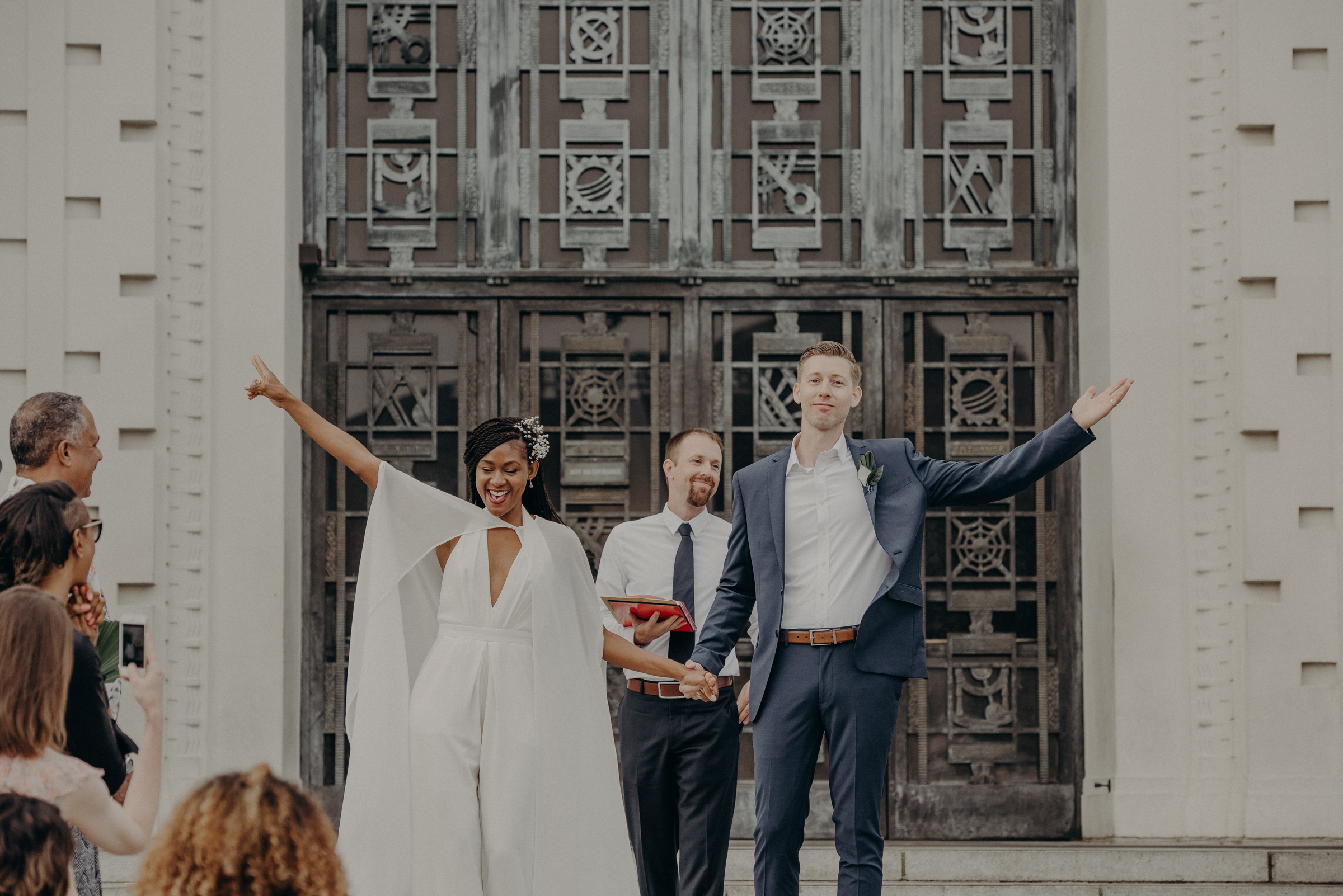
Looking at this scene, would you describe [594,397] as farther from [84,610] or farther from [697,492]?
[84,610]

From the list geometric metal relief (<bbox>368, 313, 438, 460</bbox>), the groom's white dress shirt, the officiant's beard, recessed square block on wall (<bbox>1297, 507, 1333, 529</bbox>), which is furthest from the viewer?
geometric metal relief (<bbox>368, 313, 438, 460</bbox>)

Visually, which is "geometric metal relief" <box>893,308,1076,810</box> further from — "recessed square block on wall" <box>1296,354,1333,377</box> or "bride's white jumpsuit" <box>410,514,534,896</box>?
"bride's white jumpsuit" <box>410,514,534,896</box>

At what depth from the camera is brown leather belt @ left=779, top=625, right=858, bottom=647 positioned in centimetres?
445

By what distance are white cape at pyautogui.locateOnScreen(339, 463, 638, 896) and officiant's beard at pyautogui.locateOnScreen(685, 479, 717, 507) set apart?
3.03 feet

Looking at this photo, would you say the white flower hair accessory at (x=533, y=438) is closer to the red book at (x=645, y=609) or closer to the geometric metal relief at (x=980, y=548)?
the red book at (x=645, y=609)

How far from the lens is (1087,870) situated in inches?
251

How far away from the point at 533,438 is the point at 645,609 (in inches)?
38.0

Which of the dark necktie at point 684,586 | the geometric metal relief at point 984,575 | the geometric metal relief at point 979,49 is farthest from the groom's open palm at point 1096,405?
the geometric metal relief at point 979,49

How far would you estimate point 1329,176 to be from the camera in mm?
6949

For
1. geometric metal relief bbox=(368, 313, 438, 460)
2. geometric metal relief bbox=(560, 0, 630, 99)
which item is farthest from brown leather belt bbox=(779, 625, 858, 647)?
geometric metal relief bbox=(560, 0, 630, 99)

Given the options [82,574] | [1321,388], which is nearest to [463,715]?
[82,574]

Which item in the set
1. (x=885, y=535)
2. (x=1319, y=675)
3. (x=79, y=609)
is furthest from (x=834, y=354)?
(x=1319, y=675)

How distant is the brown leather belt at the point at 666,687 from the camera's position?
5148mm

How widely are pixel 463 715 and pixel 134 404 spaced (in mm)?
3586
